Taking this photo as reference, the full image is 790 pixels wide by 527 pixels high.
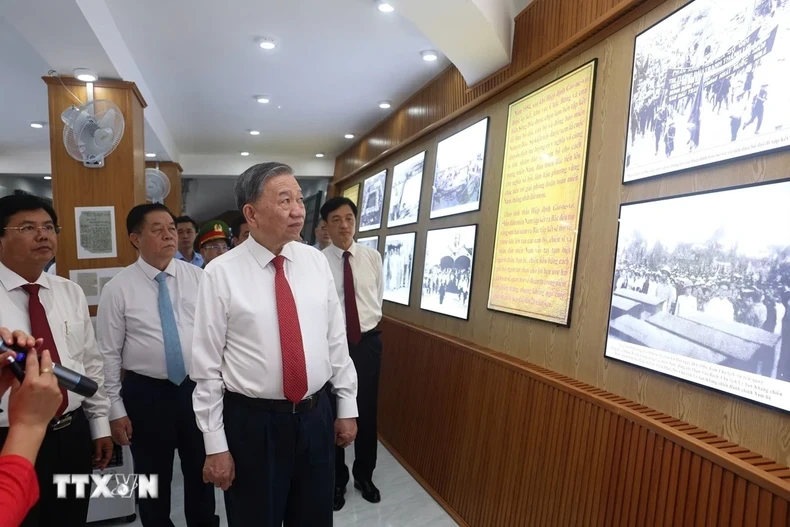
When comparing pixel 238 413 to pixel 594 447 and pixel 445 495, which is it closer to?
pixel 594 447

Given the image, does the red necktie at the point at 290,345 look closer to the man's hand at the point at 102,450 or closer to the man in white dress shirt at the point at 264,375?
the man in white dress shirt at the point at 264,375

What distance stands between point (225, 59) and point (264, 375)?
126 inches

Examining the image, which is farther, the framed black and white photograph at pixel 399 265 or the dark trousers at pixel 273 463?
the framed black and white photograph at pixel 399 265

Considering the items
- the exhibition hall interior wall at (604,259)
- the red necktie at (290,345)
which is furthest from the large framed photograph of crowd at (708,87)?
the red necktie at (290,345)

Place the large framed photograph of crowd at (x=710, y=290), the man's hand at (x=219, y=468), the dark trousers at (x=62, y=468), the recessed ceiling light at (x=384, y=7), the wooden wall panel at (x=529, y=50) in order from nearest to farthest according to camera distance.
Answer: the large framed photograph of crowd at (x=710, y=290)
the man's hand at (x=219, y=468)
the dark trousers at (x=62, y=468)
the wooden wall panel at (x=529, y=50)
the recessed ceiling light at (x=384, y=7)

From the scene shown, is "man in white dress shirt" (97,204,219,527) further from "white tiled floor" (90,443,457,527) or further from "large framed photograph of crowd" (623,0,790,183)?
"large framed photograph of crowd" (623,0,790,183)

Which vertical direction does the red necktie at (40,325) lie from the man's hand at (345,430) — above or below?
above

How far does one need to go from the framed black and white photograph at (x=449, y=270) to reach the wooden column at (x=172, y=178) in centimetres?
488

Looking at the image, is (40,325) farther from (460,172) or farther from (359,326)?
(460,172)

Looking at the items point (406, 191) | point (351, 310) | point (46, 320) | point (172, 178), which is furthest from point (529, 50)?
point (172, 178)

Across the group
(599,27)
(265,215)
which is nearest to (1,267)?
(265,215)

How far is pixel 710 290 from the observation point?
5.16 feet

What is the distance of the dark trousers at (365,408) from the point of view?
3061mm

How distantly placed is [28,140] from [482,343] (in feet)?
23.4
